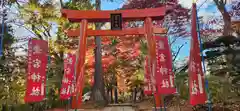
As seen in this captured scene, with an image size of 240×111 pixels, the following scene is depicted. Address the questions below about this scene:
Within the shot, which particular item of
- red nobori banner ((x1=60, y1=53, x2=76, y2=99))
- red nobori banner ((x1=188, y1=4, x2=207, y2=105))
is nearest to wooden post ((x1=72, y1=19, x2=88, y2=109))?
red nobori banner ((x1=60, y1=53, x2=76, y2=99))

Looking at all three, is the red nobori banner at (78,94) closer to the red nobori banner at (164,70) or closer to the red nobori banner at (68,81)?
the red nobori banner at (68,81)

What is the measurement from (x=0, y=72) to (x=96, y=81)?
193 inches

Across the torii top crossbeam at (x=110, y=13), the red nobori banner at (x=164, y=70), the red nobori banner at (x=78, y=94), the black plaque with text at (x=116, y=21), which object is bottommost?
the red nobori banner at (x=78, y=94)

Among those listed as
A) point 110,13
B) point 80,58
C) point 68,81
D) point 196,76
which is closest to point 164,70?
point 196,76

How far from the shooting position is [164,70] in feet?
23.9

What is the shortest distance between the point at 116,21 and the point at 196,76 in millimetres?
4669

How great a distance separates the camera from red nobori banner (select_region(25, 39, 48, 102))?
7.02 meters

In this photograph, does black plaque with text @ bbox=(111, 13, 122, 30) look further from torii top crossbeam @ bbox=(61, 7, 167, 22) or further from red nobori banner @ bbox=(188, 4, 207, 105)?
red nobori banner @ bbox=(188, 4, 207, 105)

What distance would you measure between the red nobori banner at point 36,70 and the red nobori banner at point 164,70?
11.9ft

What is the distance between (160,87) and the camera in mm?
7141

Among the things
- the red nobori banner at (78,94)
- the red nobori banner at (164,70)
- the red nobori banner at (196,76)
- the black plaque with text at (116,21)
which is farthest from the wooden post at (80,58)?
the red nobori banner at (196,76)

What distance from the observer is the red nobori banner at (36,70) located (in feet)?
23.0

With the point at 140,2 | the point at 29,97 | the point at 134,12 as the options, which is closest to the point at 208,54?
the point at 134,12

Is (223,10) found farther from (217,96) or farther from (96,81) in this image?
(96,81)
